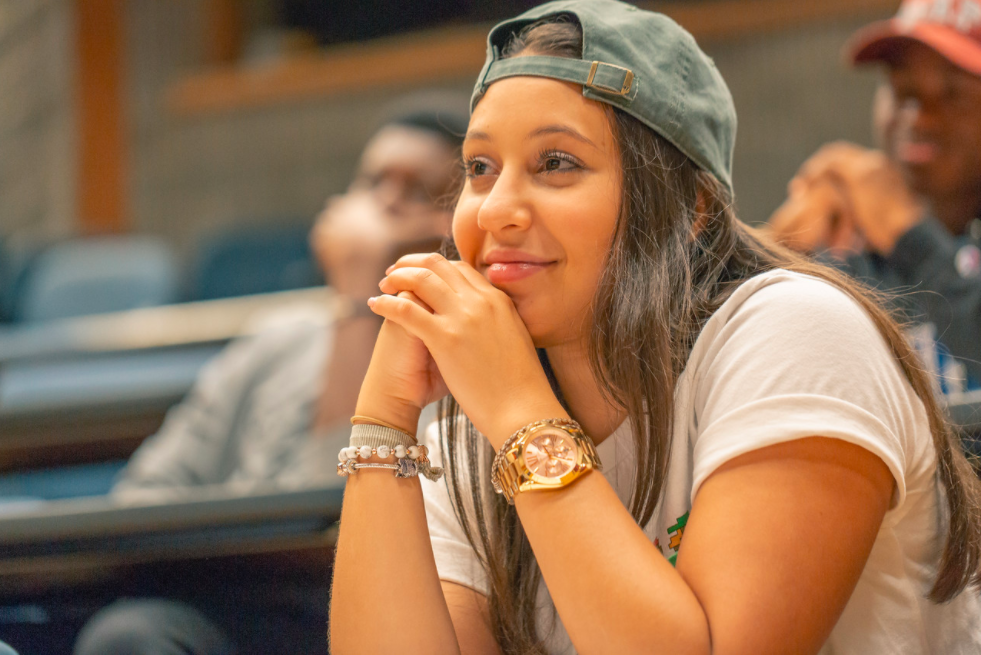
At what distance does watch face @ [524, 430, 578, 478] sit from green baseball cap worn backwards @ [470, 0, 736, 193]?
0.34 meters

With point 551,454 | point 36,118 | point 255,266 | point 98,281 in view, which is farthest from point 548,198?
point 36,118

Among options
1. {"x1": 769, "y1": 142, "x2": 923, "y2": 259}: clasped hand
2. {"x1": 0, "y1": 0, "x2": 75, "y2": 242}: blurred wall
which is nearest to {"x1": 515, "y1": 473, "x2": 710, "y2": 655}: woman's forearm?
{"x1": 769, "y1": 142, "x2": 923, "y2": 259}: clasped hand

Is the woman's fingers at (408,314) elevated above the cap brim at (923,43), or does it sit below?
below

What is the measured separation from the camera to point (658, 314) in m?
0.89

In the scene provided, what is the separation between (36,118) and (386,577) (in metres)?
4.00

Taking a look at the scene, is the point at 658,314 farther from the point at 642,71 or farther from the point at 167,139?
the point at 167,139

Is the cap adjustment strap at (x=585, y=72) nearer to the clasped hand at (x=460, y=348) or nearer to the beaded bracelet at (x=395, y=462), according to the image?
the clasped hand at (x=460, y=348)

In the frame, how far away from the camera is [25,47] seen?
4.10 meters

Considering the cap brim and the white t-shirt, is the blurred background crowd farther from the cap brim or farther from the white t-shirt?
the white t-shirt

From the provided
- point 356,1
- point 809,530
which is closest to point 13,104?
point 356,1

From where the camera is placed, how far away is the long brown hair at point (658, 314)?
0.88 m

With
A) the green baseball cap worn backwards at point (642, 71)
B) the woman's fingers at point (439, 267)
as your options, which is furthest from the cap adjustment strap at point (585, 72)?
the woman's fingers at point (439, 267)

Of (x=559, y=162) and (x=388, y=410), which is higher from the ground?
(x=559, y=162)

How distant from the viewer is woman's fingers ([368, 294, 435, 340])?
0.90 meters
